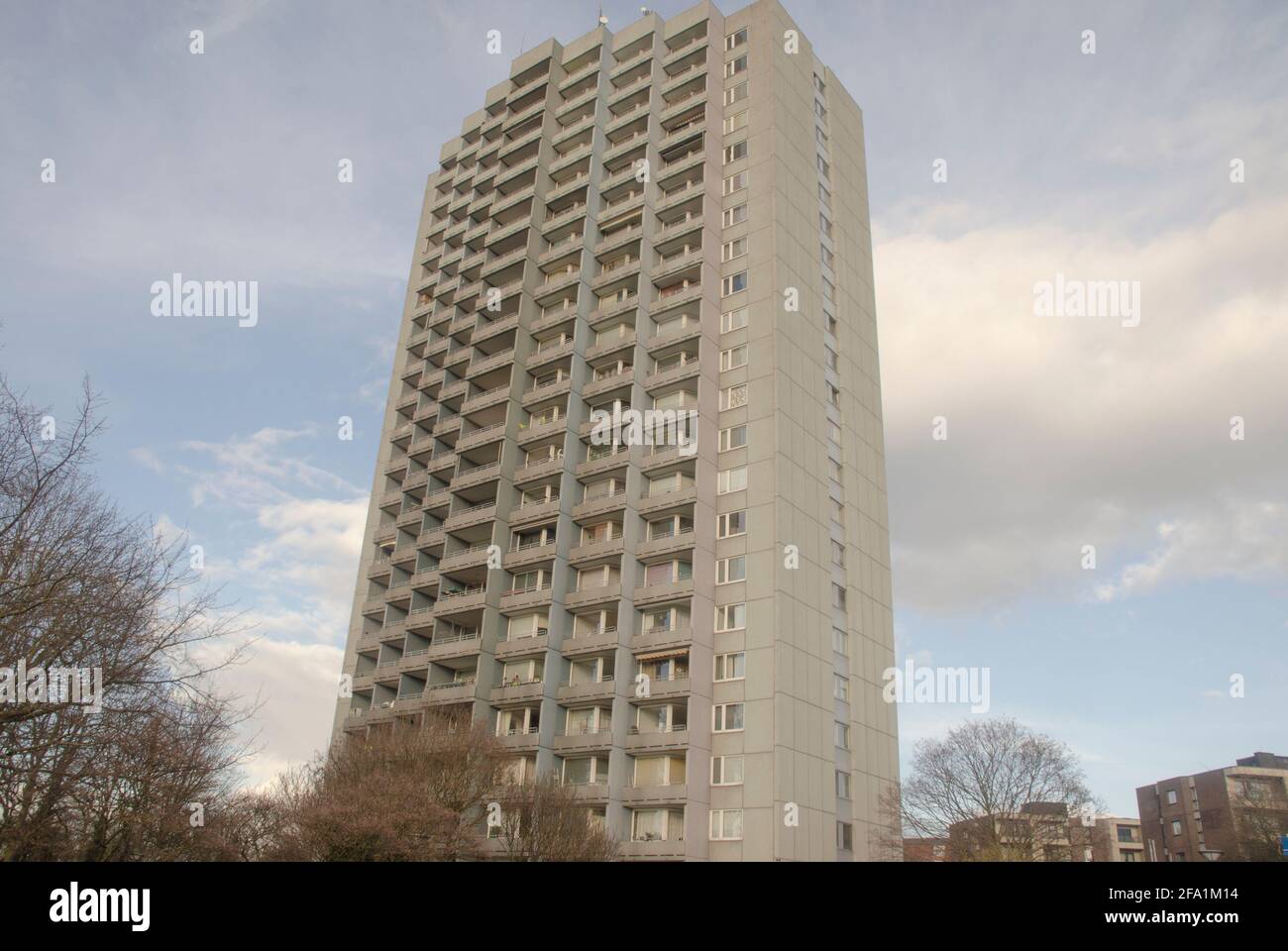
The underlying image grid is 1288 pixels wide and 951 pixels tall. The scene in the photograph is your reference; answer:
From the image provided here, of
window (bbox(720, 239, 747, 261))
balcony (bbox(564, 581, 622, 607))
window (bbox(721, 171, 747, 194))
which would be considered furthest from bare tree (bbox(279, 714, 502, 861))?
window (bbox(721, 171, 747, 194))

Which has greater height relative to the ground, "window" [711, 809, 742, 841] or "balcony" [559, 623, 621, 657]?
"balcony" [559, 623, 621, 657]

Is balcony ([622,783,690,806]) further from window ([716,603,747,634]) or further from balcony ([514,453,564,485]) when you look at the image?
balcony ([514,453,564,485])

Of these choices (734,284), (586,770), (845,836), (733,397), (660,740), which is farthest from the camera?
(734,284)

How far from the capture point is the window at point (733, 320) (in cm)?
6178

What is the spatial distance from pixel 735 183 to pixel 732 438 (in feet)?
70.0

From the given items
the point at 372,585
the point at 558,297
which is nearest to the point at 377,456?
the point at 372,585

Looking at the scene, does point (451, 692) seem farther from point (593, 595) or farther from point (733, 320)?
point (733, 320)

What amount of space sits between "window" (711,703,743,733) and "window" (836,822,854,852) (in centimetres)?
854

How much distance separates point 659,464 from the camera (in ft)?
192

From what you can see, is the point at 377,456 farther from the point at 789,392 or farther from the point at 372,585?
the point at 789,392

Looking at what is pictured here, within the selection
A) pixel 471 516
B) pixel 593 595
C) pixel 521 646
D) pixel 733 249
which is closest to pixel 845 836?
pixel 593 595

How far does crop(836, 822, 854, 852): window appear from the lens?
5128cm
